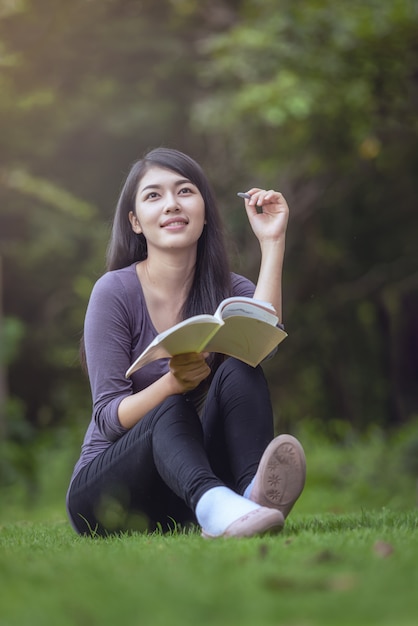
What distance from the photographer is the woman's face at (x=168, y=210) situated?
3521 mm

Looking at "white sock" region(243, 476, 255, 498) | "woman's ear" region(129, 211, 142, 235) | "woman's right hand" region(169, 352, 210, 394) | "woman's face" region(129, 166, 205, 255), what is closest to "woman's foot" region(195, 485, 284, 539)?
"white sock" region(243, 476, 255, 498)

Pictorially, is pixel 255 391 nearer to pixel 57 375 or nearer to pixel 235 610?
pixel 235 610

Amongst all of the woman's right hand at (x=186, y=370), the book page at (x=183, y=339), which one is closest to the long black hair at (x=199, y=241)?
the woman's right hand at (x=186, y=370)

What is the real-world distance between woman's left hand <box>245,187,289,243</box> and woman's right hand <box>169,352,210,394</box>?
2.38ft

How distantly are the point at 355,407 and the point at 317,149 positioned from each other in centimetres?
319

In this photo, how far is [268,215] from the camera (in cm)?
357

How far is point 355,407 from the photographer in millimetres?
11164

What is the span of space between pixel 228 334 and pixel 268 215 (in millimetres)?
758

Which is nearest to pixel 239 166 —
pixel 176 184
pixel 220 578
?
pixel 176 184

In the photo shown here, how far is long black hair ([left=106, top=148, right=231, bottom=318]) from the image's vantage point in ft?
11.8

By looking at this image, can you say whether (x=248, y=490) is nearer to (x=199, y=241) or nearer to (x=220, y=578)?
(x=220, y=578)

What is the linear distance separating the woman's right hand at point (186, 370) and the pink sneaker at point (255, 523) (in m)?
0.47

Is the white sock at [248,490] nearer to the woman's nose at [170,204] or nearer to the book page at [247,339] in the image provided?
the book page at [247,339]

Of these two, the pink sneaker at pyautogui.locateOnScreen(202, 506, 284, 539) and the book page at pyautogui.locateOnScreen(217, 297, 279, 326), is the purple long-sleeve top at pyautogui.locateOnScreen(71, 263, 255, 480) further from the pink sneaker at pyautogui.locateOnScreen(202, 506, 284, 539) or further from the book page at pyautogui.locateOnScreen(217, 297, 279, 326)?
the pink sneaker at pyautogui.locateOnScreen(202, 506, 284, 539)
